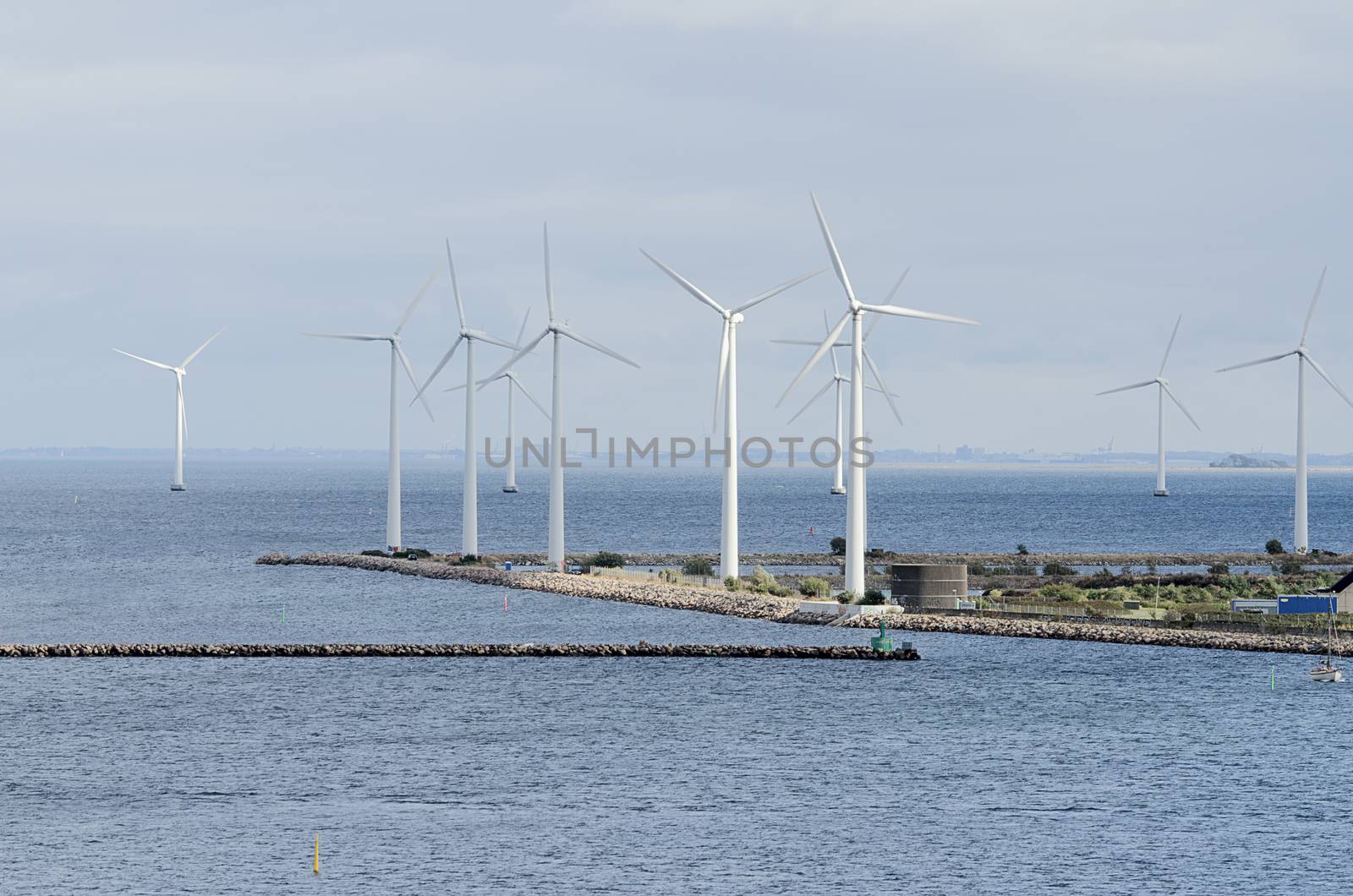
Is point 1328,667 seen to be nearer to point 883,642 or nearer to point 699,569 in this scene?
point 883,642

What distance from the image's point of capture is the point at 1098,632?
8269 cm

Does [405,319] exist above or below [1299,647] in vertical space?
above

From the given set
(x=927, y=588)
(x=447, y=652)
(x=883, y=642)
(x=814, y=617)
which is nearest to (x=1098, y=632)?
(x=927, y=588)

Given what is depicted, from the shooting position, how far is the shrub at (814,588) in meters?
101

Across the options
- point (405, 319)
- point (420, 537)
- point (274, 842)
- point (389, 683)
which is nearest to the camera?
point (274, 842)

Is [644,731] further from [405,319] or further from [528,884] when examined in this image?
[405,319]

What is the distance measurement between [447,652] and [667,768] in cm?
2562

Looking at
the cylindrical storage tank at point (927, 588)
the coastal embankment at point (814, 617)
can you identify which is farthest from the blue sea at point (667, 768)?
the cylindrical storage tank at point (927, 588)

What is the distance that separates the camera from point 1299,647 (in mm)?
76938

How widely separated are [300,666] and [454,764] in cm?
2394

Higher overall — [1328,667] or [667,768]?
[1328,667]

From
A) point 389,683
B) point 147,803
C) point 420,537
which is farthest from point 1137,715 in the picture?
point 420,537

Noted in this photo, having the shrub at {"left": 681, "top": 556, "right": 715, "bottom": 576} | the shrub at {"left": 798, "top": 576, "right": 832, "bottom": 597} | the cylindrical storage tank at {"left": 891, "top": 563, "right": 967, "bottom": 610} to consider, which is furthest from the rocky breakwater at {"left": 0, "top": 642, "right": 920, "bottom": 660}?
the shrub at {"left": 681, "top": 556, "right": 715, "bottom": 576}

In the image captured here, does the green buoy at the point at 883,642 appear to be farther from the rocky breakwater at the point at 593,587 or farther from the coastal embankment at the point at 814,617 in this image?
the rocky breakwater at the point at 593,587
